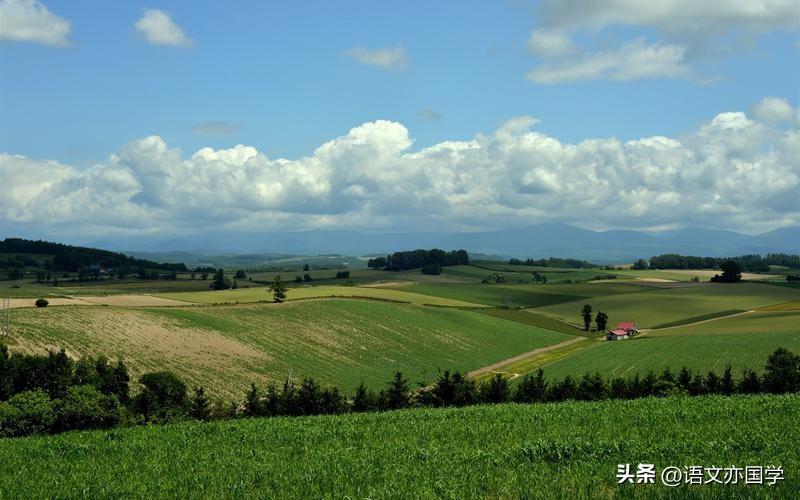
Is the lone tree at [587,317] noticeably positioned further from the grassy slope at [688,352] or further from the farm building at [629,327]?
the grassy slope at [688,352]

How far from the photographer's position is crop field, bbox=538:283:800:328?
136000 millimetres

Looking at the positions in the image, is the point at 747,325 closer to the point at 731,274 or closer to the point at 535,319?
the point at 535,319

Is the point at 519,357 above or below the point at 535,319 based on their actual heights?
below

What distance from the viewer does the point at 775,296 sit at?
144m

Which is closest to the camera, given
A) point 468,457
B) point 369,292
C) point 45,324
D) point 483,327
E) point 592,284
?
point 468,457

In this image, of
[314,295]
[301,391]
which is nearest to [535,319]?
[314,295]

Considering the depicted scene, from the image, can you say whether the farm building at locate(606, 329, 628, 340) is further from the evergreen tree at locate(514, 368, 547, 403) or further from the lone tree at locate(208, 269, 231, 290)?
the lone tree at locate(208, 269, 231, 290)

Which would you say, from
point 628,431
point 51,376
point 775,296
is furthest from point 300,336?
point 775,296

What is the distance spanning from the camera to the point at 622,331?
12294cm

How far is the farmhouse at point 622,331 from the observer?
122 metres

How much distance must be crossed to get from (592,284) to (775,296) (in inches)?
1992

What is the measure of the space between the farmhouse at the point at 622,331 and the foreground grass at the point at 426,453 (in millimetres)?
96407

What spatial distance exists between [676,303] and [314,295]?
264 ft

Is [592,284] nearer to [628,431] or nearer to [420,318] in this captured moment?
[420,318]
